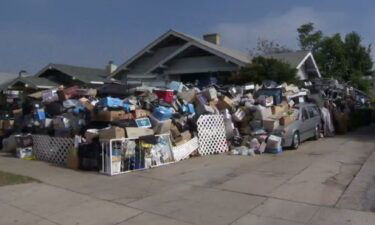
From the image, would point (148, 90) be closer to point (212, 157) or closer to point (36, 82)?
point (212, 157)

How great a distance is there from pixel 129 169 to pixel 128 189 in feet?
7.04

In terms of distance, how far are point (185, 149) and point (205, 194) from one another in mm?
4711

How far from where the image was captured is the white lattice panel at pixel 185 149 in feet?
40.4

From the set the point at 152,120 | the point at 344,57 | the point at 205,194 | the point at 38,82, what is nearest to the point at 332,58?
the point at 344,57

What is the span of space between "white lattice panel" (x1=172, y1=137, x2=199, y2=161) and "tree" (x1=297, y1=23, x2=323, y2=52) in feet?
139

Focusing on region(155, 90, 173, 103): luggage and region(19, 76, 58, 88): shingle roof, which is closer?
region(155, 90, 173, 103): luggage

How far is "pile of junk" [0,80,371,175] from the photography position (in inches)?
442

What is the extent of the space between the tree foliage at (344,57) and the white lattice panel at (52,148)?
38261mm

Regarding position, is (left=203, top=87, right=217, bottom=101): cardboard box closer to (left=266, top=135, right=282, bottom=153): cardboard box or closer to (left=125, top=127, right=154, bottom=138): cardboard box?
(left=266, top=135, right=282, bottom=153): cardboard box

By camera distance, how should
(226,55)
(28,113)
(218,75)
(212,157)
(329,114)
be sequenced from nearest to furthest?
(212,157) → (28,113) → (329,114) → (226,55) → (218,75)

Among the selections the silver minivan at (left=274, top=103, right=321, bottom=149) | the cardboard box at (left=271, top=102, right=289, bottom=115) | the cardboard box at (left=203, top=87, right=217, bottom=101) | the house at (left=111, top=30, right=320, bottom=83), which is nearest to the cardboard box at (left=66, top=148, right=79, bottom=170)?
the cardboard box at (left=203, top=87, right=217, bottom=101)

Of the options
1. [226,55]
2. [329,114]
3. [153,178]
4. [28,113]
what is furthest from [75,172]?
[226,55]

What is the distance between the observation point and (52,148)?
1279cm

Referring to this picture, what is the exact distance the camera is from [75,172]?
10766 mm
